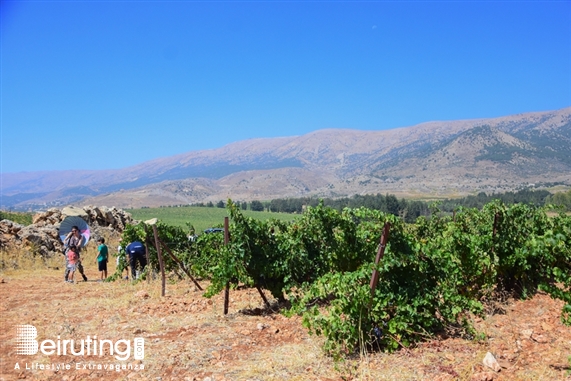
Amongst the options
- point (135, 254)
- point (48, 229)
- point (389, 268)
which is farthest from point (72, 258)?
point (389, 268)

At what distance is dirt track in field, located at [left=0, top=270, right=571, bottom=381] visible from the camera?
5.07m

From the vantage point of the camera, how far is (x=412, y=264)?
20.7ft

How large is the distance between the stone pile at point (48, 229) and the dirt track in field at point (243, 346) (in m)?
10.2

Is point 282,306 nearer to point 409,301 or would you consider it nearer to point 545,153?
point 409,301

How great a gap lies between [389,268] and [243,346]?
102 inches

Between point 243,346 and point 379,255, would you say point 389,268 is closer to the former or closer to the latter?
point 379,255

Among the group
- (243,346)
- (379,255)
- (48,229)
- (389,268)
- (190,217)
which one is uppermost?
(379,255)

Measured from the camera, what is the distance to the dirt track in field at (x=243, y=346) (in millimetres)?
5074

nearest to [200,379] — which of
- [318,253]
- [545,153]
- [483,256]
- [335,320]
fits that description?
[335,320]

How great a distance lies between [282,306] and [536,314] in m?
4.89

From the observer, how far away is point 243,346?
6.38 meters

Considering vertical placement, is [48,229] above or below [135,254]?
above

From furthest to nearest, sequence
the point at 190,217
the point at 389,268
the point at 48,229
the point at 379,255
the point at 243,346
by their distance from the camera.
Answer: the point at 190,217 < the point at 48,229 < the point at 243,346 < the point at 389,268 < the point at 379,255

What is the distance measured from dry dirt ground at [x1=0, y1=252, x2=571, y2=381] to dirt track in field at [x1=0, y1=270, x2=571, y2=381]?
0.05 feet
